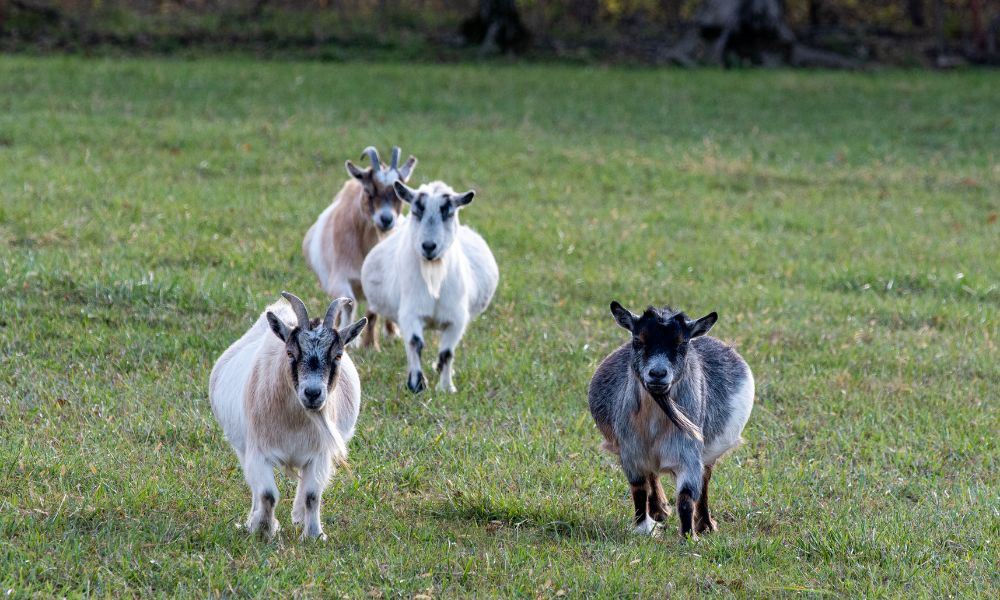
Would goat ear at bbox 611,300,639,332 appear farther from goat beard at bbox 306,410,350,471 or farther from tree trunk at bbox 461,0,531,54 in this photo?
tree trunk at bbox 461,0,531,54

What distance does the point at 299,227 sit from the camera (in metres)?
12.9

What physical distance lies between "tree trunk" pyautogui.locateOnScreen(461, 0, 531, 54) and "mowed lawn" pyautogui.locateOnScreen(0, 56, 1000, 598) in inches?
329

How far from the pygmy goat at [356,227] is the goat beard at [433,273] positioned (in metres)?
1.01

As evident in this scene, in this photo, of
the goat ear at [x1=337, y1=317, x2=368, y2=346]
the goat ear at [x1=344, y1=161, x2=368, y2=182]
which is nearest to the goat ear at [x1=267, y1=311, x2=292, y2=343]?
the goat ear at [x1=337, y1=317, x2=368, y2=346]

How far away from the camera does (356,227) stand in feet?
32.6

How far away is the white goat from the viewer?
333 inches

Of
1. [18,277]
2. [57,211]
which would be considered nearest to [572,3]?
[57,211]

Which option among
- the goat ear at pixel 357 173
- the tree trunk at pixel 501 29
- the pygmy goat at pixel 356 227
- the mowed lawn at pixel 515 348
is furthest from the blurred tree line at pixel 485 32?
the goat ear at pixel 357 173

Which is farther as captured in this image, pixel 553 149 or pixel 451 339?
pixel 553 149

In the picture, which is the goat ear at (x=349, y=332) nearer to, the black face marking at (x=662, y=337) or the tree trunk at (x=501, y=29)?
the black face marking at (x=662, y=337)

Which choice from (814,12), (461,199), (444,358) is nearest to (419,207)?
(461,199)

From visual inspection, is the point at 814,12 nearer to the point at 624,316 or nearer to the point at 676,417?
the point at 624,316

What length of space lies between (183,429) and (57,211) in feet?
19.9

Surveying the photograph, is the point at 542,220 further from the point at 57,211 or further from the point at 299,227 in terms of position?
the point at 57,211
